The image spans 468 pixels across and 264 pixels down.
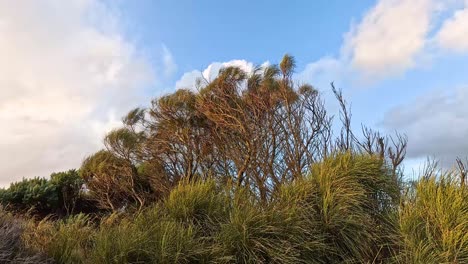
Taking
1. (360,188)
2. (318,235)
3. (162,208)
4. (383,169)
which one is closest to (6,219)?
(162,208)

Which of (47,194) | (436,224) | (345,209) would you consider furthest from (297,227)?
(47,194)

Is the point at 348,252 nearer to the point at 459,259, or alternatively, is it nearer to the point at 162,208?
the point at 459,259

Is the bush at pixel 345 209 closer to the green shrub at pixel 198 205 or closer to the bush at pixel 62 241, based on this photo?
the green shrub at pixel 198 205

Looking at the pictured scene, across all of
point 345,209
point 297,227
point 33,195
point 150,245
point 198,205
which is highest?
point 33,195

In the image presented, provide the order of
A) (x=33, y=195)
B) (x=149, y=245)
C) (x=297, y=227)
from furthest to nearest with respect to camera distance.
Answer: (x=33, y=195) → (x=297, y=227) → (x=149, y=245)

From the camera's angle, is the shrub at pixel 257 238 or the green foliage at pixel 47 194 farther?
the green foliage at pixel 47 194

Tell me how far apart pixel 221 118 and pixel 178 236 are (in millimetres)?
11881

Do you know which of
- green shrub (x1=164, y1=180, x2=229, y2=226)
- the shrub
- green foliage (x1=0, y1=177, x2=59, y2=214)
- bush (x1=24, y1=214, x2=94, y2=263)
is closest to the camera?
the shrub

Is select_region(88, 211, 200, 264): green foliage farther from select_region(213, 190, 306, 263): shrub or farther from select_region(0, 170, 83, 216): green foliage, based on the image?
select_region(0, 170, 83, 216): green foliage

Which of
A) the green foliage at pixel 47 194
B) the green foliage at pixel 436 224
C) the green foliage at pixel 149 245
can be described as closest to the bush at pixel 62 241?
the green foliage at pixel 149 245

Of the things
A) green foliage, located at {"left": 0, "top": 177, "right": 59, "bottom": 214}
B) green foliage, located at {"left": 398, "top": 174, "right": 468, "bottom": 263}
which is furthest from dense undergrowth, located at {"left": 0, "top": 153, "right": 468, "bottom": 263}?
green foliage, located at {"left": 0, "top": 177, "right": 59, "bottom": 214}

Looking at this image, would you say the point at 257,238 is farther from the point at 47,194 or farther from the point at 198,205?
the point at 47,194

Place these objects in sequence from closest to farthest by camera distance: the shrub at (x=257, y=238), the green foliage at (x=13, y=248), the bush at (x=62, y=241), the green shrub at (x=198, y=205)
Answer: the green foliage at (x=13, y=248) → the shrub at (x=257, y=238) → the bush at (x=62, y=241) → the green shrub at (x=198, y=205)

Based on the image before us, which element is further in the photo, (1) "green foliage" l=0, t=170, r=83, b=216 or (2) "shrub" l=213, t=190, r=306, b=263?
(1) "green foliage" l=0, t=170, r=83, b=216
